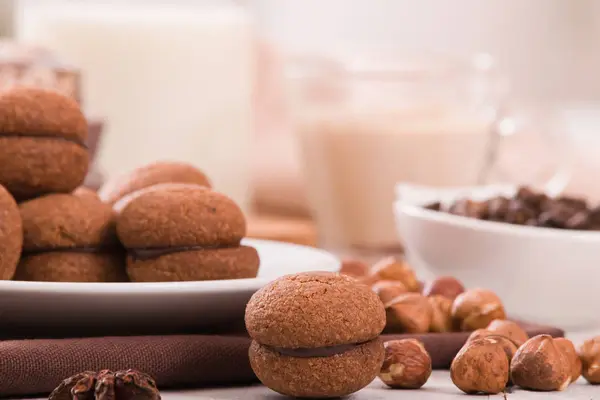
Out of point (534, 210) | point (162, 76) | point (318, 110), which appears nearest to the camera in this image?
point (534, 210)

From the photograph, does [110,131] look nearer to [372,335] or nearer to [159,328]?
[159,328]

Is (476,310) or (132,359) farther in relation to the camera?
(476,310)

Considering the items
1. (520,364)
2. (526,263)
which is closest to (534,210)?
(526,263)

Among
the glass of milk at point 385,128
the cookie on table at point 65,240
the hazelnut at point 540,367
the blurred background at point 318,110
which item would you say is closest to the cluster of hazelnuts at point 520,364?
the hazelnut at point 540,367

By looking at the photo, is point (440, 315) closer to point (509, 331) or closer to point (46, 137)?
point (509, 331)

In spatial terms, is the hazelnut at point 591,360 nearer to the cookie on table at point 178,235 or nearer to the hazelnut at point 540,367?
the hazelnut at point 540,367

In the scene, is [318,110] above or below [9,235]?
below

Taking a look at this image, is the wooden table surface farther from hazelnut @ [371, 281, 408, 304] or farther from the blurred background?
the blurred background
